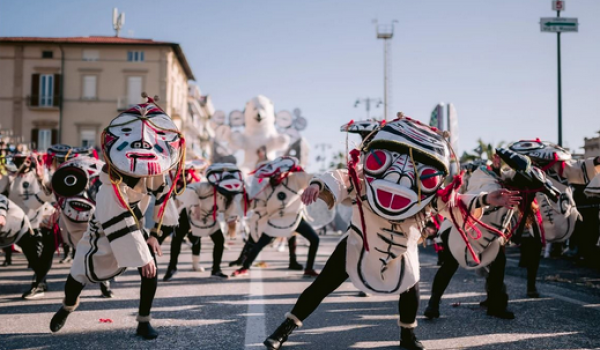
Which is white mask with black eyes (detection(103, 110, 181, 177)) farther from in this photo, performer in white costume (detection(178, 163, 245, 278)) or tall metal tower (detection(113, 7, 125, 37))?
tall metal tower (detection(113, 7, 125, 37))

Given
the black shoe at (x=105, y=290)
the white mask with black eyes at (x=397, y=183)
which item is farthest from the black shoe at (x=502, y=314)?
the black shoe at (x=105, y=290)

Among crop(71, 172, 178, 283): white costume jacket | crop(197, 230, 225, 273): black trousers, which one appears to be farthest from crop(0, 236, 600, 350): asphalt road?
crop(71, 172, 178, 283): white costume jacket

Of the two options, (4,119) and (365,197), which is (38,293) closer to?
(365,197)

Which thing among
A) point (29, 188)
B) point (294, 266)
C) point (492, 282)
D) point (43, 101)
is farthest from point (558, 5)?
point (43, 101)

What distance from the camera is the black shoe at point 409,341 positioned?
448 centimetres

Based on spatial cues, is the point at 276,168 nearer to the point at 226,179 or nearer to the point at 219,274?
the point at 226,179

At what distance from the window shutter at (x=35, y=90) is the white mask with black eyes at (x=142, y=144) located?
39980 mm

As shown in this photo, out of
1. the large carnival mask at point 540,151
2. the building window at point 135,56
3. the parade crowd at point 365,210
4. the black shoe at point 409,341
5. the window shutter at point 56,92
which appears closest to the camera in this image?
the parade crowd at point 365,210

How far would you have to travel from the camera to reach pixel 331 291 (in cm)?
439

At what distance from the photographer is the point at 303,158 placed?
17609 millimetres

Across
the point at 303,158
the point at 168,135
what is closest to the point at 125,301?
the point at 168,135

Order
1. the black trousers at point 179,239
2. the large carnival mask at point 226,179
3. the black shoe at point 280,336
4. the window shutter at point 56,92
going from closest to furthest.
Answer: the black shoe at point 280,336
the black trousers at point 179,239
the large carnival mask at point 226,179
the window shutter at point 56,92

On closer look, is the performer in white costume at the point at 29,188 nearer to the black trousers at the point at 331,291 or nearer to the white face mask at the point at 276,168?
the white face mask at the point at 276,168

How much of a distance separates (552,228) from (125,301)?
17.2ft
